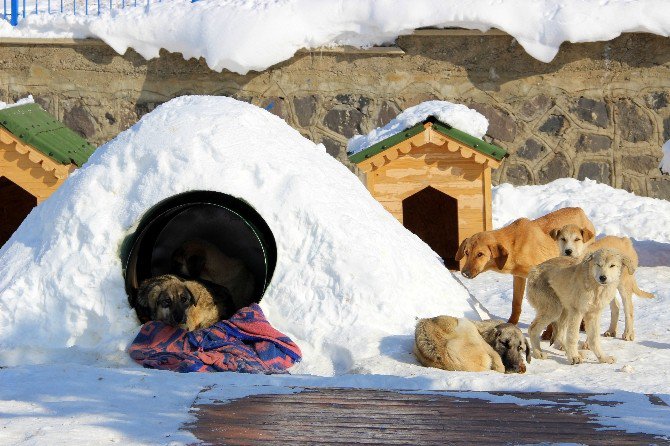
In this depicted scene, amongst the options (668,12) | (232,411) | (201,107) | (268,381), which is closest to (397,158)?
(201,107)

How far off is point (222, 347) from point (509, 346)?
172 cm

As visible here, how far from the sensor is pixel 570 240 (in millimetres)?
8266

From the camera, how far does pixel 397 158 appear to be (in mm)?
10961

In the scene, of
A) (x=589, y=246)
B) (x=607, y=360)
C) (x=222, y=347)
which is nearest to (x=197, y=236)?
(x=222, y=347)

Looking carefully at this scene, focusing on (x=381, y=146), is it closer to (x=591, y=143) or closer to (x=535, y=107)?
(x=535, y=107)

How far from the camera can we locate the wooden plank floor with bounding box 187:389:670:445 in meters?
4.24

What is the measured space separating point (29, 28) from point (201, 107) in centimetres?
671

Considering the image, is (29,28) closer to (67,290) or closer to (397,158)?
(397,158)

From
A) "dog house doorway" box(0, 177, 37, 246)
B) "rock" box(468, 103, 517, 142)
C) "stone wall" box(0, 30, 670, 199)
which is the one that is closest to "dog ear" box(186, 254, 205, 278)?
"dog house doorway" box(0, 177, 37, 246)

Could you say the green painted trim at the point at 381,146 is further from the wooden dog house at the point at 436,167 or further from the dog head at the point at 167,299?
the dog head at the point at 167,299

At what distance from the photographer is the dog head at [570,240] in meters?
8.23

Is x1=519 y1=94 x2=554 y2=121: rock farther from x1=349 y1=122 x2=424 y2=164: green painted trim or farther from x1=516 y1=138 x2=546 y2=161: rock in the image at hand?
x1=349 y1=122 x2=424 y2=164: green painted trim

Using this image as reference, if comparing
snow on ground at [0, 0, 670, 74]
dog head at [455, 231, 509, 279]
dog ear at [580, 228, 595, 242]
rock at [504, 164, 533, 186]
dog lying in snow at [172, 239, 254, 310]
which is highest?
snow on ground at [0, 0, 670, 74]

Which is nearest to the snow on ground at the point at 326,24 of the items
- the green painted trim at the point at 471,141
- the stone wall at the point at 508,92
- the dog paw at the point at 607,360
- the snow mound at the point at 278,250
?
the stone wall at the point at 508,92
